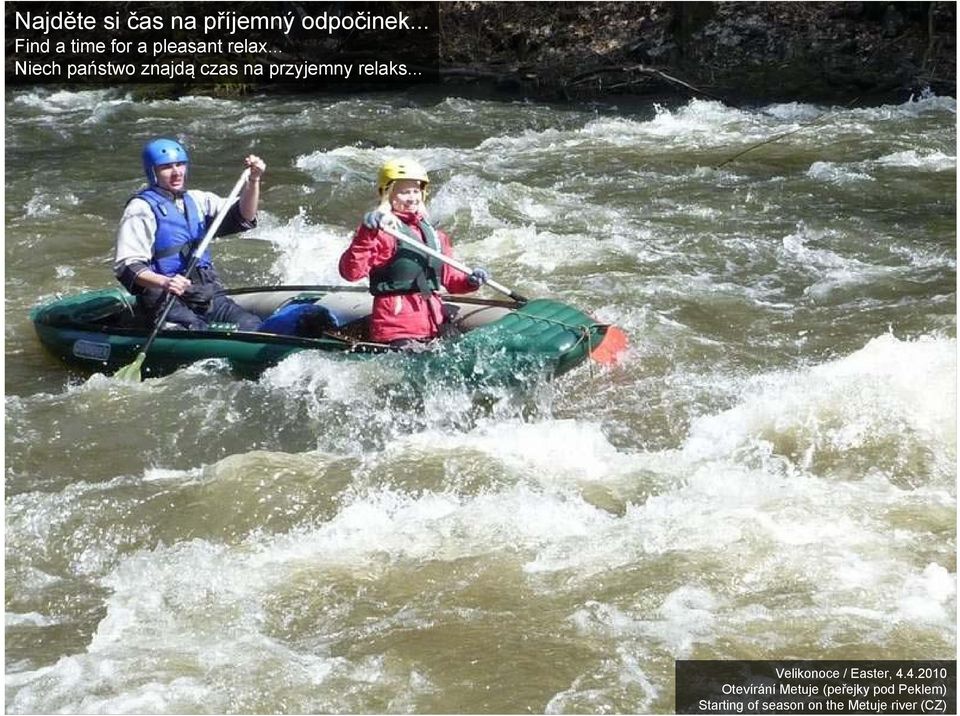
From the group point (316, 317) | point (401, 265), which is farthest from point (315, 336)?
point (401, 265)

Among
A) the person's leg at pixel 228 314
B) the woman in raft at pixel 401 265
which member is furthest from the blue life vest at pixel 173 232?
the woman in raft at pixel 401 265

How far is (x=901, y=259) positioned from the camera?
896 centimetres

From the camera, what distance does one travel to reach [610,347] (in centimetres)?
687

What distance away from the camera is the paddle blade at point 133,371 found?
6836 millimetres

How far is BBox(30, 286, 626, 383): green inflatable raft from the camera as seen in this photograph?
639 cm

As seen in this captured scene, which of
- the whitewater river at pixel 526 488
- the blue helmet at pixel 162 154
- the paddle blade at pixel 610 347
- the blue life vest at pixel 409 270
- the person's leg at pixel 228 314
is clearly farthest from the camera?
the person's leg at pixel 228 314

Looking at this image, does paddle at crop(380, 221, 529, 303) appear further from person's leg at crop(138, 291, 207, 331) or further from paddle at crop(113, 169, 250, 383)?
person's leg at crop(138, 291, 207, 331)

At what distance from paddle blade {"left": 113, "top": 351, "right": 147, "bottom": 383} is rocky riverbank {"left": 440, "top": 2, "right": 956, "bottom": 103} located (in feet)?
32.1

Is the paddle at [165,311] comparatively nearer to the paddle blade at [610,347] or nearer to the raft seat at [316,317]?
the raft seat at [316,317]

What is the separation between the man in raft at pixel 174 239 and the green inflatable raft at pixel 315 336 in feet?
0.62

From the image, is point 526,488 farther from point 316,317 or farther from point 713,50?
point 713,50

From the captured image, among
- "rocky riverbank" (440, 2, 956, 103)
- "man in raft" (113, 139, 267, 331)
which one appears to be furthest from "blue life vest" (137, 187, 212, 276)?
"rocky riverbank" (440, 2, 956, 103)

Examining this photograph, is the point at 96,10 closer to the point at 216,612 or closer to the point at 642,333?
the point at 642,333

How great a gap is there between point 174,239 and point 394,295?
1.38 meters
